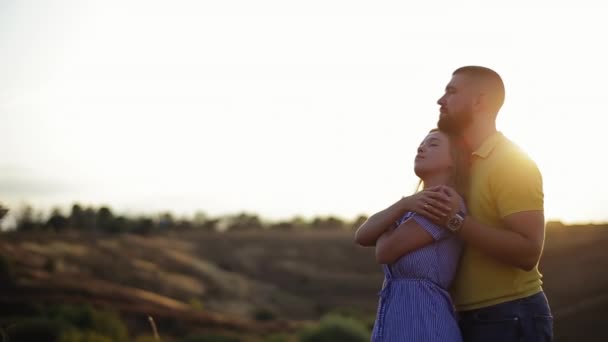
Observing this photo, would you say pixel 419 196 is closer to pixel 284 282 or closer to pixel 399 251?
Result: pixel 399 251

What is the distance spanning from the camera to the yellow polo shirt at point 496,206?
12.5ft

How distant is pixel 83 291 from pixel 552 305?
788 inches

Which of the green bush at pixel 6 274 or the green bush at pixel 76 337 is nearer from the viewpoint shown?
the green bush at pixel 76 337

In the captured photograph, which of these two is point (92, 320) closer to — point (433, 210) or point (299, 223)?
point (433, 210)

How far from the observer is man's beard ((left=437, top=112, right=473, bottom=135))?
13.5 ft

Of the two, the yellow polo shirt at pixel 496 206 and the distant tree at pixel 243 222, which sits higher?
the yellow polo shirt at pixel 496 206

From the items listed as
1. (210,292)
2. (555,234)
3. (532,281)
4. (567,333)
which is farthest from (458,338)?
(210,292)

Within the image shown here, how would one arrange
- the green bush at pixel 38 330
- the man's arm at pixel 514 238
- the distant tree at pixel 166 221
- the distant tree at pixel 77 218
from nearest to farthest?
the man's arm at pixel 514 238 < the green bush at pixel 38 330 < the distant tree at pixel 77 218 < the distant tree at pixel 166 221

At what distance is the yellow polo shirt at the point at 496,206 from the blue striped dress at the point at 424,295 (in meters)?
0.10

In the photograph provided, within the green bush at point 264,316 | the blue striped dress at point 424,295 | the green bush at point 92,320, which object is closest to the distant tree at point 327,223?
the green bush at point 264,316

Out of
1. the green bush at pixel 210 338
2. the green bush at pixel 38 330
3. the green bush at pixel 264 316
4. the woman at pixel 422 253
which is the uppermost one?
the woman at pixel 422 253

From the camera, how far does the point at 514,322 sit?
3834mm

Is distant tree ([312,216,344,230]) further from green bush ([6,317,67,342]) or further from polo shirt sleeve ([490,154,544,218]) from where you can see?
polo shirt sleeve ([490,154,544,218])

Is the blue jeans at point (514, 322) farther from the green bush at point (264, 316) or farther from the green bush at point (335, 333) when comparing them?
the green bush at point (264, 316)
